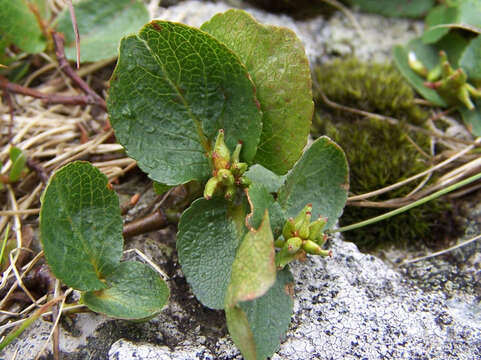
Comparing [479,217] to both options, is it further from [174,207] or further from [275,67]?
[174,207]

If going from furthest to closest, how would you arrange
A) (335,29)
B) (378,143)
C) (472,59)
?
(335,29) < (472,59) < (378,143)

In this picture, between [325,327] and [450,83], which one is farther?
[450,83]

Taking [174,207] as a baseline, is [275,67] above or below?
above

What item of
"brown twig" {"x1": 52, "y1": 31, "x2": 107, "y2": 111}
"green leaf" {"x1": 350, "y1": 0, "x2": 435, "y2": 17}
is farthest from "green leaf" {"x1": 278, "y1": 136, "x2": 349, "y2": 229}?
"green leaf" {"x1": 350, "y1": 0, "x2": 435, "y2": 17}

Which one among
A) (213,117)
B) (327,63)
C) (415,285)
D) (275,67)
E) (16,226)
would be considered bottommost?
(415,285)

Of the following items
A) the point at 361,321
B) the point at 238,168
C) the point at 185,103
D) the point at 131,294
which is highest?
the point at 185,103

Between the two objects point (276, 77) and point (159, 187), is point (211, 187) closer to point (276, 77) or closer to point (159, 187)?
point (159, 187)

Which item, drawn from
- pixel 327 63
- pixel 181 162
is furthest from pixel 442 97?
pixel 181 162

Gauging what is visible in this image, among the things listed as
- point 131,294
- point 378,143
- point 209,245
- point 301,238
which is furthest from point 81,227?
point 378,143
